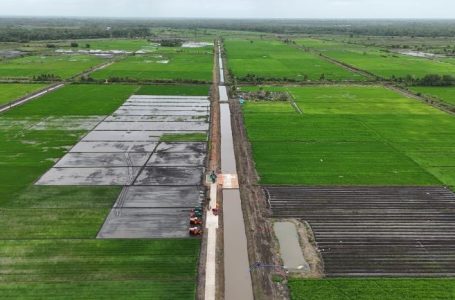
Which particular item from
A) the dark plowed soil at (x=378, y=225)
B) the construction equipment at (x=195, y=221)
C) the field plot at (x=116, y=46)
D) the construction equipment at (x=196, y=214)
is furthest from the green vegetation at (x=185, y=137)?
the field plot at (x=116, y=46)

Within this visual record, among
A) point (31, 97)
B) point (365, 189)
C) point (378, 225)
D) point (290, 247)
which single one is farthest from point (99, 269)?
point (31, 97)

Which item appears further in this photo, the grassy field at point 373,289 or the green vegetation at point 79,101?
the green vegetation at point 79,101

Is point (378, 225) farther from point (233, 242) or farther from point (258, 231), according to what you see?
point (233, 242)

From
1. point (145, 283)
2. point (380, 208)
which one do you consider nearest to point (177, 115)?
point (380, 208)

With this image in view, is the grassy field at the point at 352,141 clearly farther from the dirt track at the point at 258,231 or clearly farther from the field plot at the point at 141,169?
the field plot at the point at 141,169

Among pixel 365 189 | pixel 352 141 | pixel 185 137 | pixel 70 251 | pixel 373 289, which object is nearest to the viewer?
pixel 373 289

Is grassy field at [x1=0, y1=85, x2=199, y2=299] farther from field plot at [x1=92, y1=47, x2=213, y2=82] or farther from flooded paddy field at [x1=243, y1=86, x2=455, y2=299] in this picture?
field plot at [x1=92, y1=47, x2=213, y2=82]

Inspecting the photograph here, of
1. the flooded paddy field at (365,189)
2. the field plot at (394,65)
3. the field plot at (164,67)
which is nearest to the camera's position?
the flooded paddy field at (365,189)

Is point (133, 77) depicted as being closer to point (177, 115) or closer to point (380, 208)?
point (177, 115)
